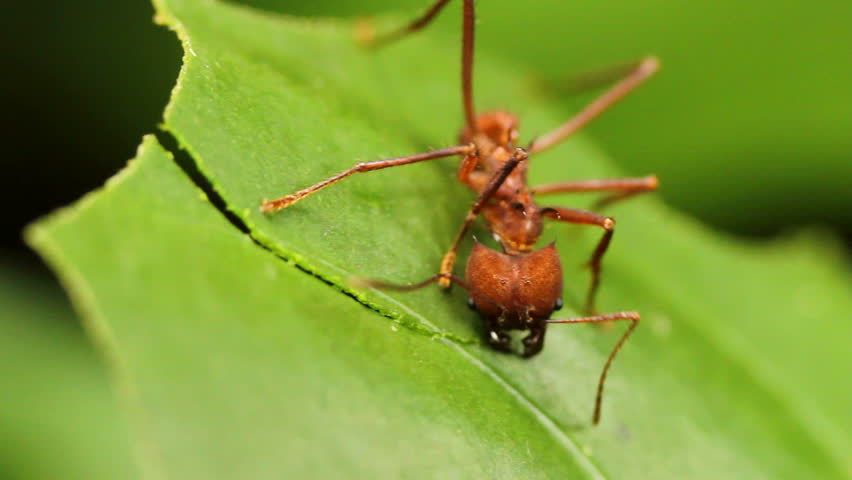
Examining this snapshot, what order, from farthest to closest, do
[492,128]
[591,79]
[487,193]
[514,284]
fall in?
[591,79], [492,128], [487,193], [514,284]

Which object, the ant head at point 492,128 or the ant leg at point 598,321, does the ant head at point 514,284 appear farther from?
the ant head at point 492,128

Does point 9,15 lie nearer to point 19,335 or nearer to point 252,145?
point 19,335

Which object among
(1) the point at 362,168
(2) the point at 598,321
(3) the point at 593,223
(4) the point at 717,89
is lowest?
(2) the point at 598,321

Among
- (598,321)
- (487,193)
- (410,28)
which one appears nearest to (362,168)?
(487,193)

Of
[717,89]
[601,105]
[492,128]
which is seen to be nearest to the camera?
[492,128]

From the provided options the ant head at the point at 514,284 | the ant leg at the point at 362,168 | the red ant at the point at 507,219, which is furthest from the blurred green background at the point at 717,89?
the ant head at the point at 514,284

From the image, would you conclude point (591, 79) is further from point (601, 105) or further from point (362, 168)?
point (362, 168)

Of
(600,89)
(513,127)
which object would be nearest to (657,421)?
(513,127)
